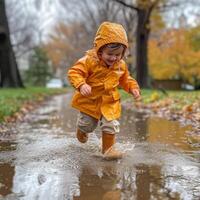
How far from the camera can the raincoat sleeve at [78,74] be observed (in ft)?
16.3

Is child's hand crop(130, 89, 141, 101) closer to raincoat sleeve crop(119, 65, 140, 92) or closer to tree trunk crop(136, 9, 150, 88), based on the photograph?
raincoat sleeve crop(119, 65, 140, 92)

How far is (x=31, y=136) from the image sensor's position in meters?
6.84

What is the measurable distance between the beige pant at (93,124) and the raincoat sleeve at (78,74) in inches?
18.5

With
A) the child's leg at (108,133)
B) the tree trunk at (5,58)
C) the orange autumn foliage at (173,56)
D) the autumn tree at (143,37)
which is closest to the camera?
the child's leg at (108,133)

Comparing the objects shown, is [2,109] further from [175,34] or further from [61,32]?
[61,32]

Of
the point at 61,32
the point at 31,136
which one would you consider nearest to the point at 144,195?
the point at 31,136

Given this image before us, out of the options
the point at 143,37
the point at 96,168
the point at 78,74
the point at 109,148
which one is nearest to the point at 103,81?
the point at 78,74

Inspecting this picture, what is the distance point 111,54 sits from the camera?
4992 mm

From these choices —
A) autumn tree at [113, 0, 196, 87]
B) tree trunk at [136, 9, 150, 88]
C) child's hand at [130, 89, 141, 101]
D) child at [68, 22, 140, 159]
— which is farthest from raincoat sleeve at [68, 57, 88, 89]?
tree trunk at [136, 9, 150, 88]

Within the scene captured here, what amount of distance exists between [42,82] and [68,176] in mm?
65897

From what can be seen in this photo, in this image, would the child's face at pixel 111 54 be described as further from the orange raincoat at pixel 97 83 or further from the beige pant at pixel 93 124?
the beige pant at pixel 93 124

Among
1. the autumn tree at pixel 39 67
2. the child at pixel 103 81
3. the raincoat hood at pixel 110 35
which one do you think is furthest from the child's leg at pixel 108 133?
the autumn tree at pixel 39 67

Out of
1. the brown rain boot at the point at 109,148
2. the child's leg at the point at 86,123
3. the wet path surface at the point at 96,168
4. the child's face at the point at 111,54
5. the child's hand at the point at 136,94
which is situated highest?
the child's face at the point at 111,54

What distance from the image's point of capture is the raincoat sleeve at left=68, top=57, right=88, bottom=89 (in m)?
4.96
